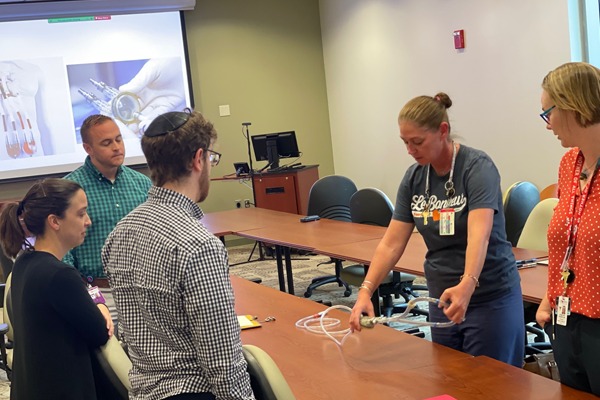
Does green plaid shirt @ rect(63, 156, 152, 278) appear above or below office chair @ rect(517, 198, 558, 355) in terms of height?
above

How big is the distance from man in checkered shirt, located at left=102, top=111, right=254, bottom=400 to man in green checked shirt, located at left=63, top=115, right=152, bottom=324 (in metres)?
1.38

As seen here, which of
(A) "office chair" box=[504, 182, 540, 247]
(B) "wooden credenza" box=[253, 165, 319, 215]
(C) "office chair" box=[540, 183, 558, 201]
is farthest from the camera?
(B) "wooden credenza" box=[253, 165, 319, 215]

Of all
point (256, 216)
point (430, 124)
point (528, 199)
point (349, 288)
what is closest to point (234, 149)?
point (256, 216)

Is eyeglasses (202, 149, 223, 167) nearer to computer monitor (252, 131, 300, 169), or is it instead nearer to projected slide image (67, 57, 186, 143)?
computer monitor (252, 131, 300, 169)

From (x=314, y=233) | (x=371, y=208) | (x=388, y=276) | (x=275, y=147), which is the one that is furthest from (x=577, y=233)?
(x=275, y=147)

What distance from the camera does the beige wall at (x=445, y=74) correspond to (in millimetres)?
5418

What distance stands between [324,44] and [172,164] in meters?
7.97

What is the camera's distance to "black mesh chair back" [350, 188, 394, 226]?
4.68 m

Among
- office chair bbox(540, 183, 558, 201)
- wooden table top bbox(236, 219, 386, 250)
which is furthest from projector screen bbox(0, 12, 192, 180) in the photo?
office chair bbox(540, 183, 558, 201)

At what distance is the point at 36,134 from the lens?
7.70 m

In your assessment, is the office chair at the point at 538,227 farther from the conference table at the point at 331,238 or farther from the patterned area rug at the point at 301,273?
the patterned area rug at the point at 301,273

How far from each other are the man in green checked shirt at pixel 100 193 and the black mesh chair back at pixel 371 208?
2.29 m

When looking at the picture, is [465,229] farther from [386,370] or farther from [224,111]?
[224,111]

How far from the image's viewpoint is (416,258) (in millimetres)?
3307
